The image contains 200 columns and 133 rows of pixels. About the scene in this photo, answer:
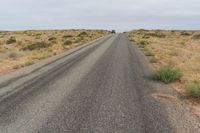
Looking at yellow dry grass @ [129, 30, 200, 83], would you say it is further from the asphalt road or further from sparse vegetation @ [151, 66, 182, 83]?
the asphalt road

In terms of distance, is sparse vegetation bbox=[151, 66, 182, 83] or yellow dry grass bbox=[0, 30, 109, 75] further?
yellow dry grass bbox=[0, 30, 109, 75]

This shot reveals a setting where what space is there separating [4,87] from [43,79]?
1919 mm

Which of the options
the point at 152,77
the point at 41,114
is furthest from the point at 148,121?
the point at 152,77

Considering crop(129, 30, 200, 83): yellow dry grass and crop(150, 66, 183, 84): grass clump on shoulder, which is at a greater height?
crop(150, 66, 183, 84): grass clump on shoulder

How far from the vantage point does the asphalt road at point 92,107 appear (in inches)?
238

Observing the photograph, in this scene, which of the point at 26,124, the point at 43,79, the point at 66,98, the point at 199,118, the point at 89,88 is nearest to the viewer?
the point at 26,124

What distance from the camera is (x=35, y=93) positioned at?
927cm

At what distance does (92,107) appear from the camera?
7.49m

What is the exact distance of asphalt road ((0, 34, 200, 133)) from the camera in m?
6.04

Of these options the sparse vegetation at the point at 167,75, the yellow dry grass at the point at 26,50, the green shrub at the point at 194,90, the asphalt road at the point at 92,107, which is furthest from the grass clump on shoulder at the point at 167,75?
the yellow dry grass at the point at 26,50

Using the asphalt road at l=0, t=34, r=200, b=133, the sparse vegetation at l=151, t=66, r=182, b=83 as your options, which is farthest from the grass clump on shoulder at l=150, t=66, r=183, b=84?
the asphalt road at l=0, t=34, r=200, b=133

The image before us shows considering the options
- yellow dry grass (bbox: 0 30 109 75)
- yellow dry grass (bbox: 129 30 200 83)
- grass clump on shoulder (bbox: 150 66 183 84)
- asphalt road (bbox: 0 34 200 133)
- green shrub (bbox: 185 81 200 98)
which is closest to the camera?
asphalt road (bbox: 0 34 200 133)

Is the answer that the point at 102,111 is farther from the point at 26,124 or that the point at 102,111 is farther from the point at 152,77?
the point at 152,77

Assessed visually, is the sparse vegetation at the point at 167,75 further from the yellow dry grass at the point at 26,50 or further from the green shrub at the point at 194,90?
the yellow dry grass at the point at 26,50
